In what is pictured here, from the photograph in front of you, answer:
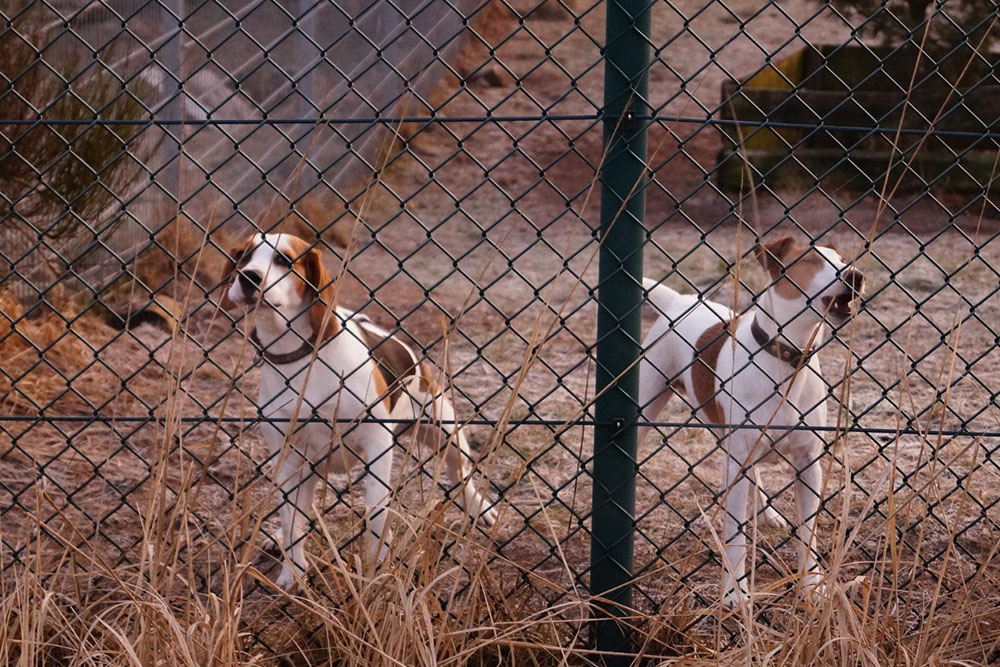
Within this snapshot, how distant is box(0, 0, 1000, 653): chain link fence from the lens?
206 cm

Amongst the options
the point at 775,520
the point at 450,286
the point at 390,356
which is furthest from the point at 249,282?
the point at 450,286

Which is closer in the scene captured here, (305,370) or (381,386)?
(305,370)

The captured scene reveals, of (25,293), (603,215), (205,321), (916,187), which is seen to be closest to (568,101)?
(916,187)

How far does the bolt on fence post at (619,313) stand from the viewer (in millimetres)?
2061

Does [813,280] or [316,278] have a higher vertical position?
[316,278]

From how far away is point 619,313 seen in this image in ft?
7.15

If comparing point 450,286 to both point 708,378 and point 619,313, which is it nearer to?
point 708,378

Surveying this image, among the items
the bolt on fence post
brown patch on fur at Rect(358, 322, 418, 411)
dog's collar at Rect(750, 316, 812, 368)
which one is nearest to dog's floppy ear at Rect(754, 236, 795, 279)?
dog's collar at Rect(750, 316, 812, 368)

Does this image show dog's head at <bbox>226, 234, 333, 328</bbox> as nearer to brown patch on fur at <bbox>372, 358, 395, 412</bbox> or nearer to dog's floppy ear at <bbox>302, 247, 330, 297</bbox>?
dog's floppy ear at <bbox>302, 247, 330, 297</bbox>

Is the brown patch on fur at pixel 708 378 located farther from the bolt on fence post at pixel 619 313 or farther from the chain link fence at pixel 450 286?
the bolt on fence post at pixel 619 313

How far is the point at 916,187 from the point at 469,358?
506 cm

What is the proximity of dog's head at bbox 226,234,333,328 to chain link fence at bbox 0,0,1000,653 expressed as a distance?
0.40 feet

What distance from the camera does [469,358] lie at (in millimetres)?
5344

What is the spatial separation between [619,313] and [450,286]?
15.0 feet
